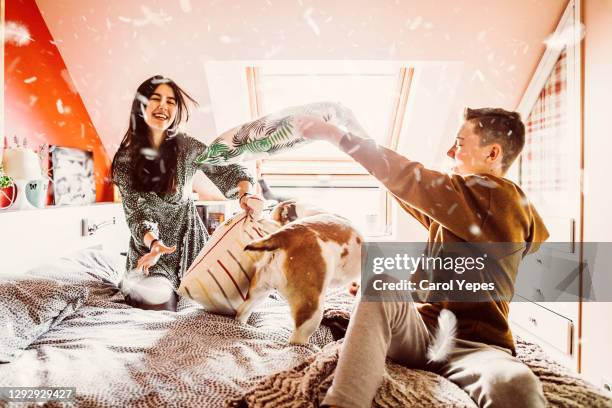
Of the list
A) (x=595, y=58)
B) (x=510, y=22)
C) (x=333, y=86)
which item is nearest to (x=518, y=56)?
(x=510, y=22)

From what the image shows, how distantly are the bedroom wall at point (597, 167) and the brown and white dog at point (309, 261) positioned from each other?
1.16 metres

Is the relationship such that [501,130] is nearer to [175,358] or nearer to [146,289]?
[175,358]

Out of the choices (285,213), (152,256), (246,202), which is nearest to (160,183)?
(152,256)

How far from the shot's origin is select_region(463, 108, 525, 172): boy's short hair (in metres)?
0.90

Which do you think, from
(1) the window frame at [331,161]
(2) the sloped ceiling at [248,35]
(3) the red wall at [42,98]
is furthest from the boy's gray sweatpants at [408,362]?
(3) the red wall at [42,98]

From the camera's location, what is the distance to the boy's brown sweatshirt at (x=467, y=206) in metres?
0.78

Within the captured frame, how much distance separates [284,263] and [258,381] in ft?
0.79

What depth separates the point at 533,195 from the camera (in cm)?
179

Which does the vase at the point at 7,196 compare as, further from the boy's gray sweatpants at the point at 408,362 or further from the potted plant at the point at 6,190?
the boy's gray sweatpants at the point at 408,362

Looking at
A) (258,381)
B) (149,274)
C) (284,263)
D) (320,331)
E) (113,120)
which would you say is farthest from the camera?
(113,120)

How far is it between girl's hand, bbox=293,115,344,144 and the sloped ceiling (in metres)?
0.73

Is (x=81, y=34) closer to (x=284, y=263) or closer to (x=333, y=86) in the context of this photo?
(x=333, y=86)

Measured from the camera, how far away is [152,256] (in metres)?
1.14

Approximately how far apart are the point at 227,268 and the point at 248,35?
1050 millimetres
